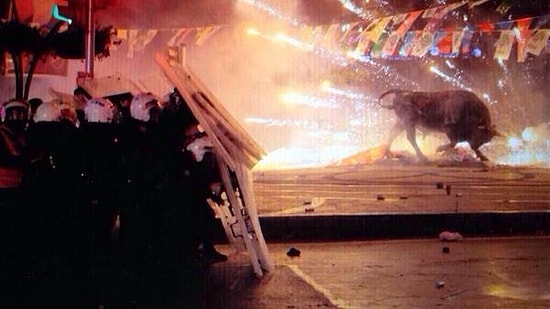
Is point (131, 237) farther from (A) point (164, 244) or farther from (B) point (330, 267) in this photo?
(B) point (330, 267)

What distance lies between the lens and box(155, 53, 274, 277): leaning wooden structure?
5.84 meters

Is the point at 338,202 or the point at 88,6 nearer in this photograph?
the point at 88,6

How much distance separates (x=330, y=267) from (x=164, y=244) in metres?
1.69

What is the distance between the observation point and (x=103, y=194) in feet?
19.3

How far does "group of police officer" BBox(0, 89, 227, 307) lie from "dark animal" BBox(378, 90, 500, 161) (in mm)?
9743

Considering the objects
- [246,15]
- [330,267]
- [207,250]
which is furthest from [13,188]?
[246,15]

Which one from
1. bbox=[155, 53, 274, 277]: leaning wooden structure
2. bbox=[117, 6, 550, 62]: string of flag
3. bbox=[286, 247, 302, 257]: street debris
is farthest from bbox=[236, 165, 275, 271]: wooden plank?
bbox=[117, 6, 550, 62]: string of flag

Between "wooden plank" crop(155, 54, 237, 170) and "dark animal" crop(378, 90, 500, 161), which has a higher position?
"dark animal" crop(378, 90, 500, 161)

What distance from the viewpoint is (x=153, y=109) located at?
21.0ft

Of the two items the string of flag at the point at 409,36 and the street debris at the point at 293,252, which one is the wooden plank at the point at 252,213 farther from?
the string of flag at the point at 409,36

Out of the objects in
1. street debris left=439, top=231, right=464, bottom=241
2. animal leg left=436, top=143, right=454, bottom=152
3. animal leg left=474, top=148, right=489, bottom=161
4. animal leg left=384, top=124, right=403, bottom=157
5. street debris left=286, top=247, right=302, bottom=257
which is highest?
animal leg left=384, top=124, right=403, bottom=157

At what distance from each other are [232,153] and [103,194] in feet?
4.09

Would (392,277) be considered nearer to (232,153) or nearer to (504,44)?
(232,153)

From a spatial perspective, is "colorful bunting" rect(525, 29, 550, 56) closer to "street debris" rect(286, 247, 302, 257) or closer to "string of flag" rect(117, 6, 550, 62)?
"string of flag" rect(117, 6, 550, 62)
